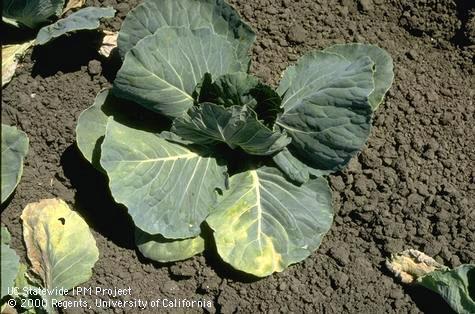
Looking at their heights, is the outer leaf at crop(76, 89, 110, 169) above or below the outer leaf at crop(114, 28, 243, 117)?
below

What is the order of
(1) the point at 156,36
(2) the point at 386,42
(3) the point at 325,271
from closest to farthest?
(1) the point at 156,36
(3) the point at 325,271
(2) the point at 386,42

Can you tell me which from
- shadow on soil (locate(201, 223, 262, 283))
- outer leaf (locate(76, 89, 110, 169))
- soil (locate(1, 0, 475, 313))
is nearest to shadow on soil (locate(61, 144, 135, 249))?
soil (locate(1, 0, 475, 313))

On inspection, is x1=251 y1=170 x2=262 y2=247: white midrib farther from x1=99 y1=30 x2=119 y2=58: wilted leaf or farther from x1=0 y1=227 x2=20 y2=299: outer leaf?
x1=0 y1=227 x2=20 y2=299: outer leaf

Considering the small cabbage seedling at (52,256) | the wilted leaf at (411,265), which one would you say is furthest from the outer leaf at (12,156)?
the wilted leaf at (411,265)

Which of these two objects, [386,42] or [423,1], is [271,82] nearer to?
[386,42]

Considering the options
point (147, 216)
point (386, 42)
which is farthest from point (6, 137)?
point (386, 42)

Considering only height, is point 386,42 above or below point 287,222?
above

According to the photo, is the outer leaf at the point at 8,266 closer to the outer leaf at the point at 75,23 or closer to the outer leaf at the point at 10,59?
the outer leaf at the point at 10,59
